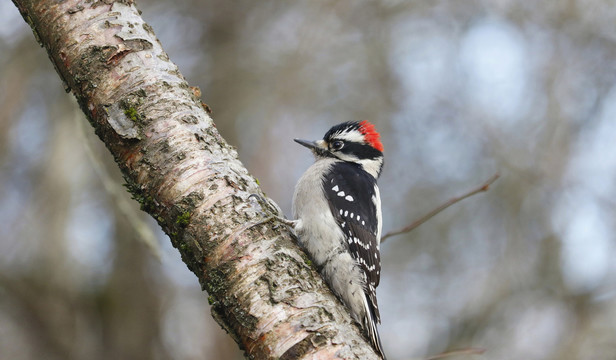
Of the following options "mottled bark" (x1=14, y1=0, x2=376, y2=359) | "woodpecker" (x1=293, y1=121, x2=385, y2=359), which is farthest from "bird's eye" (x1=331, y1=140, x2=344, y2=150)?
"mottled bark" (x1=14, y1=0, x2=376, y2=359)

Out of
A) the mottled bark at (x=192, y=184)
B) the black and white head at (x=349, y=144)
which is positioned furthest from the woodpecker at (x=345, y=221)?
the mottled bark at (x=192, y=184)

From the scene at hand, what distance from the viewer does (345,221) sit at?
380 cm

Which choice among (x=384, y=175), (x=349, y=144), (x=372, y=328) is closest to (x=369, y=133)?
(x=349, y=144)

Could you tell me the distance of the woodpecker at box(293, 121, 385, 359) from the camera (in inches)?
137

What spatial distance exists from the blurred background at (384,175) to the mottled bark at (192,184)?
4137mm

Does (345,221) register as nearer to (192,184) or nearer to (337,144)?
(337,144)

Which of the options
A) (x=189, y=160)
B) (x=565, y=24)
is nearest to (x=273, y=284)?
(x=189, y=160)

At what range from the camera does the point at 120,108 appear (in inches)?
101

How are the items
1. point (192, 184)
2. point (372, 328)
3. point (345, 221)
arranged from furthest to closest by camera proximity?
point (345, 221)
point (372, 328)
point (192, 184)

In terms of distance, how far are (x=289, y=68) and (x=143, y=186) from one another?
252 inches

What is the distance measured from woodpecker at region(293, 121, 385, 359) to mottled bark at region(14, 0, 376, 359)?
0.76 metres

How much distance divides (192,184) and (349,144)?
233 cm

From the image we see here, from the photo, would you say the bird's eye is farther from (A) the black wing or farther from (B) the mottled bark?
(B) the mottled bark

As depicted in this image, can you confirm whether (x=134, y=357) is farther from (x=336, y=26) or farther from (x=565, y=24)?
(x=565, y=24)
